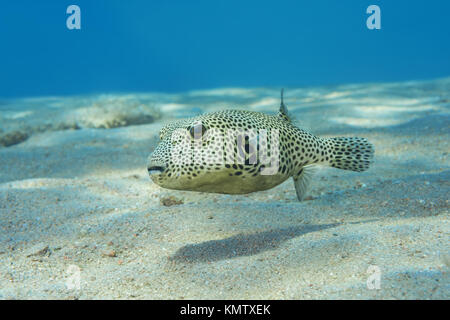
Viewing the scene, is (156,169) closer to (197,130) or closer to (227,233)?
(197,130)

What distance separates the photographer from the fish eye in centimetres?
271

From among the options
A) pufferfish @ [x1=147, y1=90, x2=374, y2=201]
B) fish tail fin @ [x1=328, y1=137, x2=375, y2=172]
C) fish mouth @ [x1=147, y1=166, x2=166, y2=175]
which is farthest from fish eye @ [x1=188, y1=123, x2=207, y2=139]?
fish tail fin @ [x1=328, y1=137, x2=375, y2=172]

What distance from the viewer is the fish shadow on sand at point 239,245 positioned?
3014mm

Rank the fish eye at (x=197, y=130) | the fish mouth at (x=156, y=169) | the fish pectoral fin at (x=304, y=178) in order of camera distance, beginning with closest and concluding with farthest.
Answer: the fish mouth at (x=156, y=169) < the fish eye at (x=197, y=130) < the fish pectoral fin at (x=304, y=178)

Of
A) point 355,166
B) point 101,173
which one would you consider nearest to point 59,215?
point 101,173

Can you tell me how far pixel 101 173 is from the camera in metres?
6.00

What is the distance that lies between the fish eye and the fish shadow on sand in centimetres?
109

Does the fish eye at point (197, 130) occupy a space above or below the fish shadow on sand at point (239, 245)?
above

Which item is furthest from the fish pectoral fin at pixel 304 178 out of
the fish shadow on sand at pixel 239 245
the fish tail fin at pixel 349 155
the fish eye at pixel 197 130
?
the fish eye at pixel 197 130

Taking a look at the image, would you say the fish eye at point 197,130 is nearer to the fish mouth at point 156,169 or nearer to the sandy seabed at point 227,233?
the fish mouth at point 156,169

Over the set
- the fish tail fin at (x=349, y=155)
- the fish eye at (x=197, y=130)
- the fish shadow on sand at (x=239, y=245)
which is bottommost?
the fish shadow on sand at (x=239, y=245)

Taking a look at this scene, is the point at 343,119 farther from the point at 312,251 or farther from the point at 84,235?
the point at 84,235

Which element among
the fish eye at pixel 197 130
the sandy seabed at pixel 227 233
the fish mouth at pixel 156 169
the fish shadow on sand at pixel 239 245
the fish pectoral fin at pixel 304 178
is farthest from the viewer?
the fish pectoral fin at pixel 304 178

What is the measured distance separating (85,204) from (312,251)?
3060 millimetres
